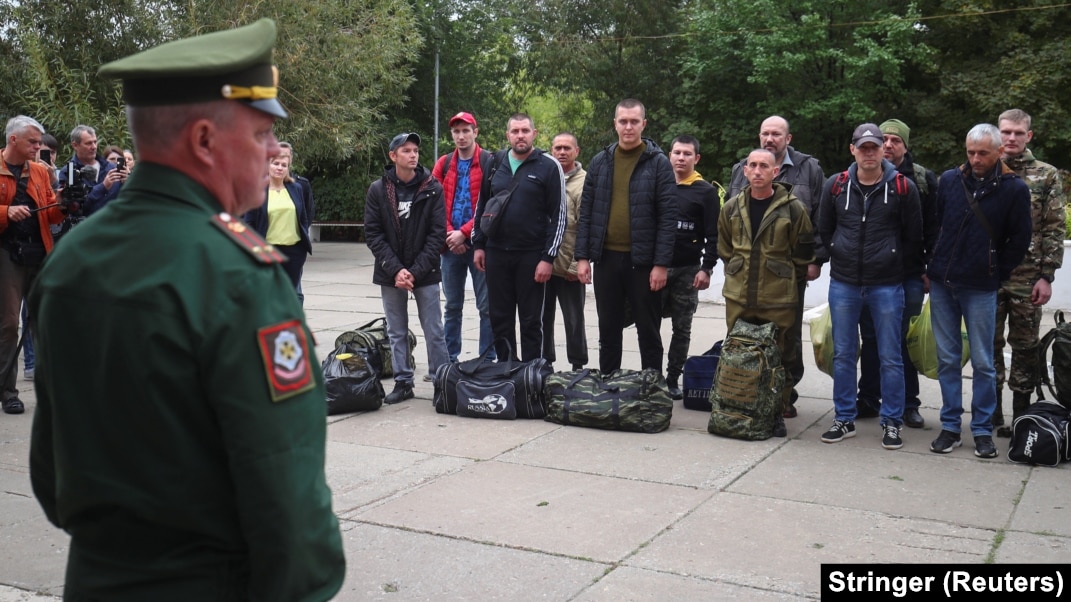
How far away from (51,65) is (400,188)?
13.6m

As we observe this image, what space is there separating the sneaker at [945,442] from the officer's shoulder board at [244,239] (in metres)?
5.71

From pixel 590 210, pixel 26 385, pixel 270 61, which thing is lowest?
pixel 26 385

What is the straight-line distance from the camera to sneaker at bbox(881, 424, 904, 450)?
684 centimetres

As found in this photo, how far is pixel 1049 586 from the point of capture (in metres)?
4.52

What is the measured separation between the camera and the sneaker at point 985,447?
21.7 ft

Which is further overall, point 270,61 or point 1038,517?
point 1038,517

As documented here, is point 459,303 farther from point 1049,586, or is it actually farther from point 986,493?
point 1049,586

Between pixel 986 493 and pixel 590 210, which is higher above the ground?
pixel 590 210

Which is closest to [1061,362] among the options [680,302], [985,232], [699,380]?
[985,232]

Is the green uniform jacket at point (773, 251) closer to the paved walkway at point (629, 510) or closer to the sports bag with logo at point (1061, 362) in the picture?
the paved walkway at point (629, 510)

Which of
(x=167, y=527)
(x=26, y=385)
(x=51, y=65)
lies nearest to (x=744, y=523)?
(x=167, y=527)

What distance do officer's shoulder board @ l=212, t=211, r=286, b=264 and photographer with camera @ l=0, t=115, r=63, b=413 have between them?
21.9ft

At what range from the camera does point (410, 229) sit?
827 centimetres

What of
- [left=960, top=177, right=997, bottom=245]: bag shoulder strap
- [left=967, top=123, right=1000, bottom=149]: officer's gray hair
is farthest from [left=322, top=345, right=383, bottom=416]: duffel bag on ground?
[left=967, top=123, right=1000, bottom=149]: officer's gray hair
